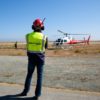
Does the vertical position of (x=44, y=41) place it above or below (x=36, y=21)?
below

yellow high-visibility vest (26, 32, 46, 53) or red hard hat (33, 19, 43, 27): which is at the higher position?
red hard hat (33, 19, 43, 27)

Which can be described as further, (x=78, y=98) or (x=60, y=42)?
(x=60, y=42)

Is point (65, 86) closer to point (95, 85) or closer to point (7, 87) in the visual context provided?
point (95, 85)

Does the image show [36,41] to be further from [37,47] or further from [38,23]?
[38,23]

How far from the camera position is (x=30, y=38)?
7430 millimetres

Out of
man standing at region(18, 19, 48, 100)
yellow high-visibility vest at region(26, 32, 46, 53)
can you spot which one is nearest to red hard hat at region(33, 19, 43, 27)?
man standing at region(18, 19, 48, 100)

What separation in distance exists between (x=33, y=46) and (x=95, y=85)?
3.11 m

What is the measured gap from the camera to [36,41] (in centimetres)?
739

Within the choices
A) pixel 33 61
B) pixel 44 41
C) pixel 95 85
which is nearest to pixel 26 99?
pixel 33 61

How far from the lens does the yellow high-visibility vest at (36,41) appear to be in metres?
7.37

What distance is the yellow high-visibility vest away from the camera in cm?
737

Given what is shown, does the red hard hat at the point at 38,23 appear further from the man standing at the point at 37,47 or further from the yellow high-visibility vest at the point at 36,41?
the yellow high-visibility vest at the point at 36,41

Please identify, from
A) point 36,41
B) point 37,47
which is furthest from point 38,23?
point 37,47

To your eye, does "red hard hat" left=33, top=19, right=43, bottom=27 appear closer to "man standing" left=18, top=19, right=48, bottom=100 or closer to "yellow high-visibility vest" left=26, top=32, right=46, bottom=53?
"man standing" left=18, top=19, right=48, bottom=100
